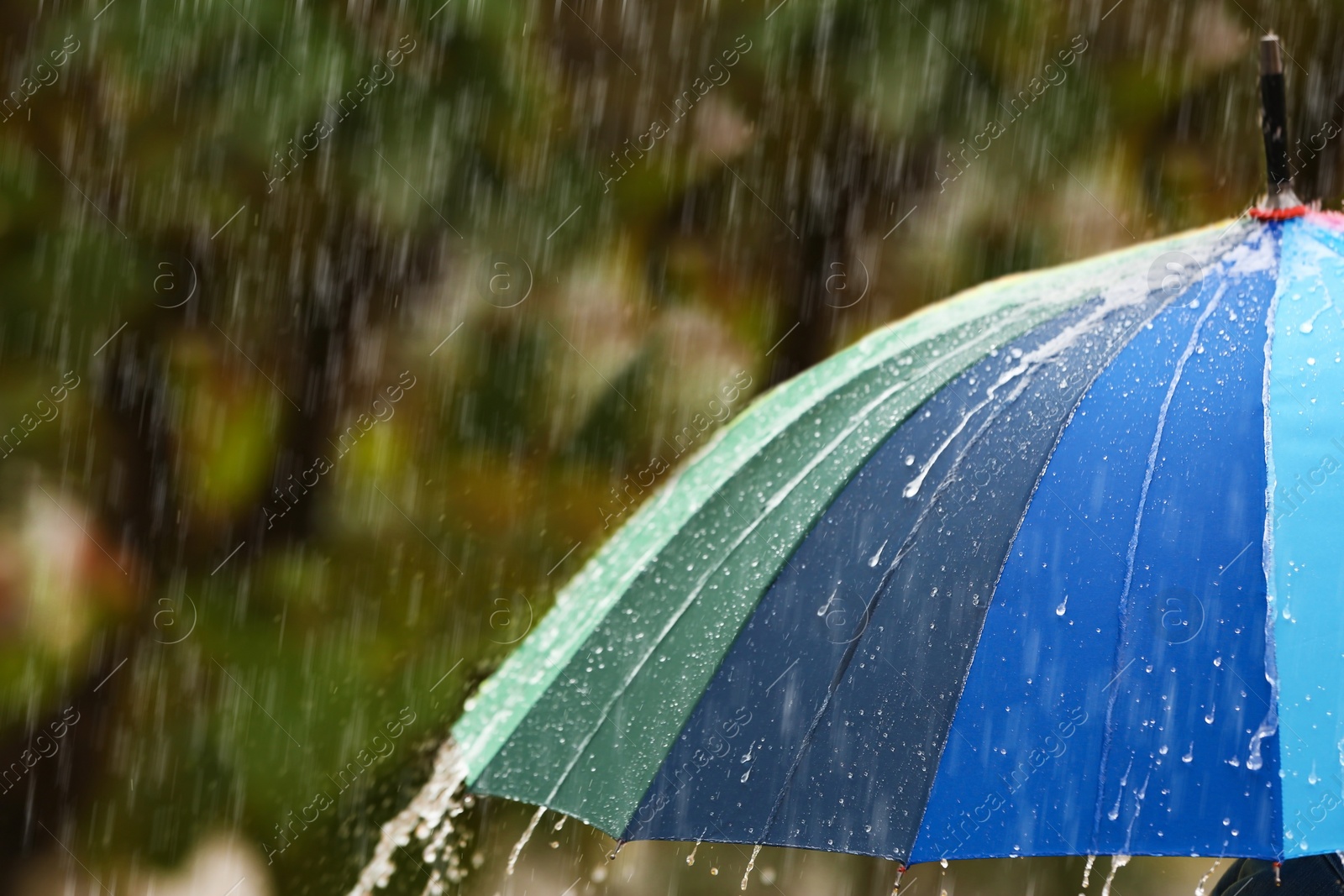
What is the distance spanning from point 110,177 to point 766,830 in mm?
2815

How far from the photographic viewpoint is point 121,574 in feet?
12.2

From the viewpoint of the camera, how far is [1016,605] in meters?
1.32

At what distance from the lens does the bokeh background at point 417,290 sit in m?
3.53

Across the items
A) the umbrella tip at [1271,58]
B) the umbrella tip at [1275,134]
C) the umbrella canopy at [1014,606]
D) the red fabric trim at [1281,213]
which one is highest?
the umbrella tip at [1271,58]

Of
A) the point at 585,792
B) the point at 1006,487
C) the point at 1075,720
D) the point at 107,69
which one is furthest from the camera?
the point at 107,69

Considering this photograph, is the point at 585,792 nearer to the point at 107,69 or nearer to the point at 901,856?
the point at 901,856

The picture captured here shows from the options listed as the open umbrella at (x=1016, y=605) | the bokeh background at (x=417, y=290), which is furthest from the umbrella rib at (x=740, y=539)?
the bokeh background at (x=417, y=290)

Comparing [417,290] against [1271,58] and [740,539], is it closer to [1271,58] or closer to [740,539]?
[740,539]

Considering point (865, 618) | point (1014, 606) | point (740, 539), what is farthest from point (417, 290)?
point (1014, 606)

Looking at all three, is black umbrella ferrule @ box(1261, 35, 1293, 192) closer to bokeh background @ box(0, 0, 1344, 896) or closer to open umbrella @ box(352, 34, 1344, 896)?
open umbrella @ box(352, 34, 1344, 896)

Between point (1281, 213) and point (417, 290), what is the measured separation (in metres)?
2.68

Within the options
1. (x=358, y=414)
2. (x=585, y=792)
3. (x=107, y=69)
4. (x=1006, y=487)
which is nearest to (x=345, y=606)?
(x=358, y=414)

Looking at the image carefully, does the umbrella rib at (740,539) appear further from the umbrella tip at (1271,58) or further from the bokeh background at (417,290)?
the bokeh background at (417,290)

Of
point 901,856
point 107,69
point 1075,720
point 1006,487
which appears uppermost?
point 107,69
